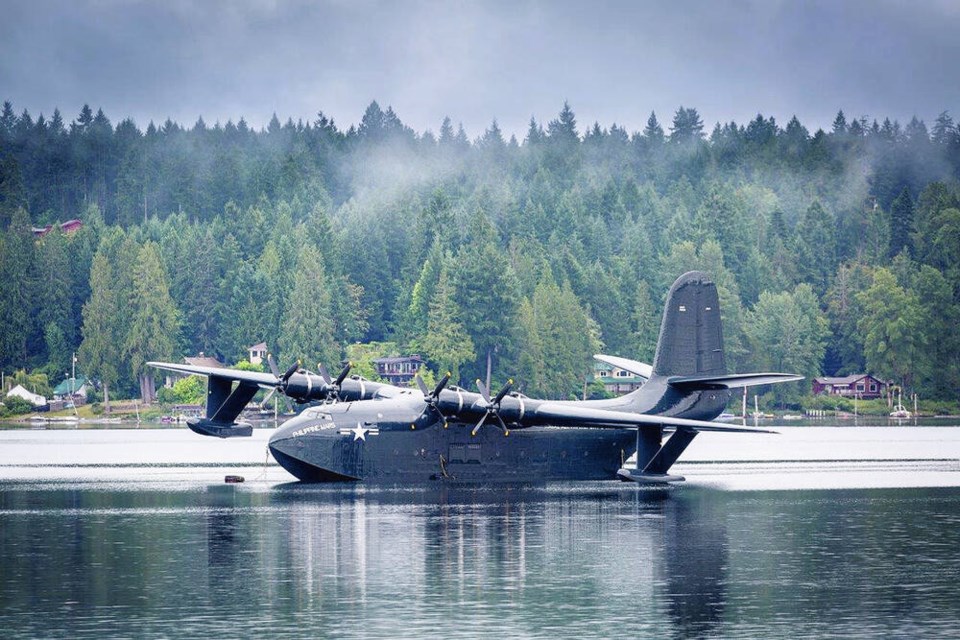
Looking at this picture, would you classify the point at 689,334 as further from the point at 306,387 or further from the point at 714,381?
the point at 306,387

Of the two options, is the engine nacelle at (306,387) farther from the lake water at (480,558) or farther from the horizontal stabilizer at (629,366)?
the horizontal stabilizer at (629,366)

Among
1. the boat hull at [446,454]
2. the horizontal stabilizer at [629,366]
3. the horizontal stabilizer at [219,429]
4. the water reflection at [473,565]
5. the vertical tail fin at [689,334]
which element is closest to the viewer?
the water reflection at [473,565]

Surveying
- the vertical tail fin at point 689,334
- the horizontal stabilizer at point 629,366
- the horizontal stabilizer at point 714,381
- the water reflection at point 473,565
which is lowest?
the water reflection at point 473,565

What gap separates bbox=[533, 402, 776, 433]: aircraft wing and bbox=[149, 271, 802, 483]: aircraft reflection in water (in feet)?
0.14

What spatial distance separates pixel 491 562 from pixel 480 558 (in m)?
0.87

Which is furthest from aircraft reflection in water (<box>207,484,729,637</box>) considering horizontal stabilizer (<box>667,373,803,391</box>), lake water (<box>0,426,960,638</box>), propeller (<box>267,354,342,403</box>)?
propeller (<box>267,354,342,403</box>)

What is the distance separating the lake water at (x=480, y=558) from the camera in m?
35.4

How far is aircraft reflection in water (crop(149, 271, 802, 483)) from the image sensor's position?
2598 inches

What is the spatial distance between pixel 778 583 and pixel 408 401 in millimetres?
28912

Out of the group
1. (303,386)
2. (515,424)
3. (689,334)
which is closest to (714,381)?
(689,334)

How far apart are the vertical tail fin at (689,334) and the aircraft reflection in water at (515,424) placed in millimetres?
46

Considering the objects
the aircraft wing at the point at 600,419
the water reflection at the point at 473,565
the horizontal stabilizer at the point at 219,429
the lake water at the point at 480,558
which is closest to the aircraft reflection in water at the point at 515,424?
the aircraft wing at the point at 600,419

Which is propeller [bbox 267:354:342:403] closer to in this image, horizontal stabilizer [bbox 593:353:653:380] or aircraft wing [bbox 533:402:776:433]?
aircraft wing [bbox 533:402:776:433]

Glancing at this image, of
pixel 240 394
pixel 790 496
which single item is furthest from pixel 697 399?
pixel 240 394
